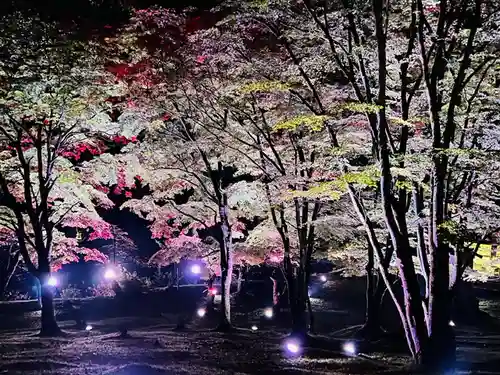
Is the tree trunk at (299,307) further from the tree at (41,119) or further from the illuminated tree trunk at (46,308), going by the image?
the tree at (41,119)

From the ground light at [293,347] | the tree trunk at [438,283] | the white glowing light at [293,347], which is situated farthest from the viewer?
the white glowing light at [293,347]

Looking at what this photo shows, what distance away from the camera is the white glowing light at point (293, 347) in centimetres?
1233

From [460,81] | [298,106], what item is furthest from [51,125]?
[460,81]

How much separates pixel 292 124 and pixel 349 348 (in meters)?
7.04

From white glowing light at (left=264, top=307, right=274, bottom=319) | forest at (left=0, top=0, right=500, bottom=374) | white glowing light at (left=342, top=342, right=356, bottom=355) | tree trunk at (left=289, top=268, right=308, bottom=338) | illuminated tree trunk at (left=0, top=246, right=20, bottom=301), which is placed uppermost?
forest at (left=0, top=0, right=500, bottom=374)

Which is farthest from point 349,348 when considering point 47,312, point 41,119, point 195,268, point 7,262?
point 7,262

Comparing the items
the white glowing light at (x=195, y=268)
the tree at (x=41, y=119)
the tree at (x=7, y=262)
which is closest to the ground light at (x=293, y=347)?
the tree at (x=41, y=119)

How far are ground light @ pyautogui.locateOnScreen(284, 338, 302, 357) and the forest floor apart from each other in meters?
0.20

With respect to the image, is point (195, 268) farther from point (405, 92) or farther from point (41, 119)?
point (405, 92)

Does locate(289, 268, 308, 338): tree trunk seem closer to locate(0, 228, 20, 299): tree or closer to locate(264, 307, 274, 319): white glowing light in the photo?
locate(264, 307, 274, 319): white glowing light

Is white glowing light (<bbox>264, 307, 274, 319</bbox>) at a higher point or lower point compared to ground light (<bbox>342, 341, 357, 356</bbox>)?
lower

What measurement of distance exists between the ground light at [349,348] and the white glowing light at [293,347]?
122cm

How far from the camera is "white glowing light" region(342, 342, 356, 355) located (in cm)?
1219

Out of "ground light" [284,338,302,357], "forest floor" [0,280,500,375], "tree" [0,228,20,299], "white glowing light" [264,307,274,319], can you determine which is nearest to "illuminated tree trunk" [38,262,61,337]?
"forest floor" [0,280,500,375]
